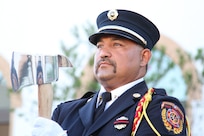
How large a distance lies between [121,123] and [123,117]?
1.3 inches

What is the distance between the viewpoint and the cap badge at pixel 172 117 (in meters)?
2.51

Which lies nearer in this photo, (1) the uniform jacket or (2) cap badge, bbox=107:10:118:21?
(1) the uniform jacket

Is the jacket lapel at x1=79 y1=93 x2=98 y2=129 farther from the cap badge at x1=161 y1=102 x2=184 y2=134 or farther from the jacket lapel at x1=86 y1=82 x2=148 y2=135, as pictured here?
the cap badge at x1=161 y1=102 x2=184 y2=134

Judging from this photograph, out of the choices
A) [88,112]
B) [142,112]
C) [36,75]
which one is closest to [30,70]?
[36,75]

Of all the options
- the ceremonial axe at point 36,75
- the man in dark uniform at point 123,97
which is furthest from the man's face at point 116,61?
the ceremonial axe at point 36,75

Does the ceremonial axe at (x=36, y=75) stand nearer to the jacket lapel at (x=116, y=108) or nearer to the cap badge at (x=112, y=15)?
the jacket lapel at (x=116, y=108)

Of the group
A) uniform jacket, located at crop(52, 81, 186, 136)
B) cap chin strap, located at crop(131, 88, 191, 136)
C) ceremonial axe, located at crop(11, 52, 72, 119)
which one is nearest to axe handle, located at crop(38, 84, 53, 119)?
ceremonial axe, located at crop(11, 52, 72, 119)

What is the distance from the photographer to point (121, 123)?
8.43 ft

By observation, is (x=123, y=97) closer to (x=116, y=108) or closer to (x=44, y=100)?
(x=116, y=108)

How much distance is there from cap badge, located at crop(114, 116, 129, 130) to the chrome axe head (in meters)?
0.30

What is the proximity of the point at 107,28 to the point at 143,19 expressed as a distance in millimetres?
160

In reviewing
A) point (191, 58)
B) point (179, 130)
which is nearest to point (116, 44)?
point (179, 130)

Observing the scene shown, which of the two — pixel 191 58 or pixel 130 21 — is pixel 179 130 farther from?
pixel 191 58

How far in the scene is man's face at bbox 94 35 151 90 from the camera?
8.68 feet
